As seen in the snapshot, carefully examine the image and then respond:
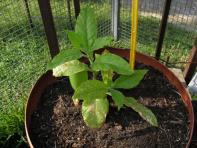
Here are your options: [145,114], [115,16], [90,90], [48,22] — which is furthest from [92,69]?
Result: [115,16]

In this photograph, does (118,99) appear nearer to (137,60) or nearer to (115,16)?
(137,60)

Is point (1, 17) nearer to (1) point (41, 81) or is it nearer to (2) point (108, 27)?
(2) point (108, 27)

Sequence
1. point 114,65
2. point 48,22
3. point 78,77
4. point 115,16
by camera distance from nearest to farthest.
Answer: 1. point 114,65
2. point 78,77
3. point 48,22
4. point 115,16

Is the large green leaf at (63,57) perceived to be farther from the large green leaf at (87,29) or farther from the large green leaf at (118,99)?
the large green leaf at (118,99)

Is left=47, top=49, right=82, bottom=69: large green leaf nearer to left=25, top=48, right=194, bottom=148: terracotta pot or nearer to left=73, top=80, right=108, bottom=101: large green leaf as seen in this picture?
left=73, top=80, right=108, bottom=101: large green leaf

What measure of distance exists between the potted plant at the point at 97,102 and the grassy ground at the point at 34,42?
0.62 meters

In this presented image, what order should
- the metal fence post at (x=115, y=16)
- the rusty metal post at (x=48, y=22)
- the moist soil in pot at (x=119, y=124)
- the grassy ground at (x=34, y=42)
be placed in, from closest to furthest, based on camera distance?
the moist soil in pot at (x=119, y=124), the rusty metal post at (x=48, y=22), the grassy ground at (x=34, y=42), the metal fence post at (x=115, y=16)

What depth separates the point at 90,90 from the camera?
822 mm

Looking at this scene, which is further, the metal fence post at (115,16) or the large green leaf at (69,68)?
the metal fence post at (115,16)

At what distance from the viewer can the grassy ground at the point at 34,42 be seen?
169 cm

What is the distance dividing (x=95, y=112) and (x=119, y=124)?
12cm

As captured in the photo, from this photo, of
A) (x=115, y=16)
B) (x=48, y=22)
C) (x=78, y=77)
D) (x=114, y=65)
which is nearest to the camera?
(x=114, y=65)

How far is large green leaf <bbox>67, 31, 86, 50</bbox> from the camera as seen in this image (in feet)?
2.78

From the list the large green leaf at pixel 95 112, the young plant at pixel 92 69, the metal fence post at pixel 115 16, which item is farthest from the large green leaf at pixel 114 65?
the metal fence post at pixel 115 16
